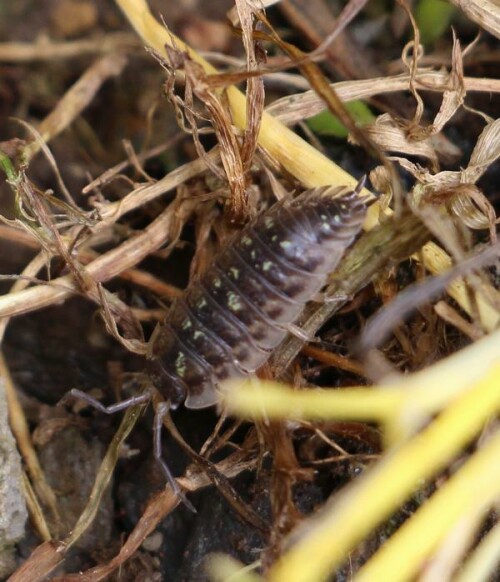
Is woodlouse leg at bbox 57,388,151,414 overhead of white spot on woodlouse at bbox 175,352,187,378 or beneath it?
beneath

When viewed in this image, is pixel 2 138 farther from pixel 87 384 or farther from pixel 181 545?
pixel 181 545

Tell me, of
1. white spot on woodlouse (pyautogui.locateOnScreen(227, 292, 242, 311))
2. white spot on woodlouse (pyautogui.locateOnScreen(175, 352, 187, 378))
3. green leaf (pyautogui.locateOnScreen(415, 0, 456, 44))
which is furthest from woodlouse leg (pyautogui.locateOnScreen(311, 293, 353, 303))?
green leaf (pyautogui.locateOnScreen(415, 0, 456, 44))

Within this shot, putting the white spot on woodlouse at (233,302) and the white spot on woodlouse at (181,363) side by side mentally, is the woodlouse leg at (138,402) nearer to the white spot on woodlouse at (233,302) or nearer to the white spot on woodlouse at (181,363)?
the white spot on woodlouse at (181,363)

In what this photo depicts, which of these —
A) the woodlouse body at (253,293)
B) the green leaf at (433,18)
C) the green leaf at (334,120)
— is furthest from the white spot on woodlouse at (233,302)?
the green leaf at (433,18)

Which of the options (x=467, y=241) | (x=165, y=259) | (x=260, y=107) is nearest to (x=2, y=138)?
(x=165, y=259)

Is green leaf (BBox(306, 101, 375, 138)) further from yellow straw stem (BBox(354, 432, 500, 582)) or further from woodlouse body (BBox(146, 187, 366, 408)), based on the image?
yellow straw stem (BBox(354, 432, 500, 582))
